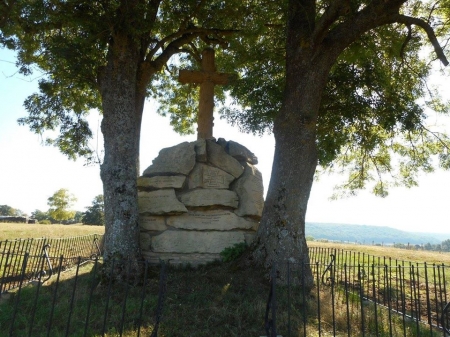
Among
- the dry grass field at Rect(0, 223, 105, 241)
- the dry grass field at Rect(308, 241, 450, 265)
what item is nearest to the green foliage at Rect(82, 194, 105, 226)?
the dry grass field at Rect(0, 223, 105, 241)

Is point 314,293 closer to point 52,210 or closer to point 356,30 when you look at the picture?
point 356,30

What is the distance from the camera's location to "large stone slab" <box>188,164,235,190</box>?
9570 mm


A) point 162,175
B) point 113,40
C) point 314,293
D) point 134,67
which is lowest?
point 314,293

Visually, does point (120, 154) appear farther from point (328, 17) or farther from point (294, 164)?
point (328, 17)

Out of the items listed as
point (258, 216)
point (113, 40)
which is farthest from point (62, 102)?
point (258, 216)

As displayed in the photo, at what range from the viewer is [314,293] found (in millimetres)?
7680

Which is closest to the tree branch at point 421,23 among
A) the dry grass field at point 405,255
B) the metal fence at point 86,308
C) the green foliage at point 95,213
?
the metal fence at point 86,308

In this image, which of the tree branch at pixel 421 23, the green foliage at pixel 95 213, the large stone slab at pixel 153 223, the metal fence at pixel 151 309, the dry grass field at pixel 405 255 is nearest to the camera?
the metal fence at pixel 151 309

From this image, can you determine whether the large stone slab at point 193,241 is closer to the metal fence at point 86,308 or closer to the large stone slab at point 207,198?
the large stone slab at point 207,198

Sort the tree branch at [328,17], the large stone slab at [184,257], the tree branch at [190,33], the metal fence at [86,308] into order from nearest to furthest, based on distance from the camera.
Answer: the metal fence at [86,308] < the tree branch at [328,17] < the large stone slab at [184,257] < the tree branch at [190,33]

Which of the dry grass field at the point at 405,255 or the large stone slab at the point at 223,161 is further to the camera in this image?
the dry grass field at the point at 405,255

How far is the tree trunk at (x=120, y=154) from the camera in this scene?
26.0 ft

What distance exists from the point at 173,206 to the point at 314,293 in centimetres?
387

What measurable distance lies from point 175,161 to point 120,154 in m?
1.78
